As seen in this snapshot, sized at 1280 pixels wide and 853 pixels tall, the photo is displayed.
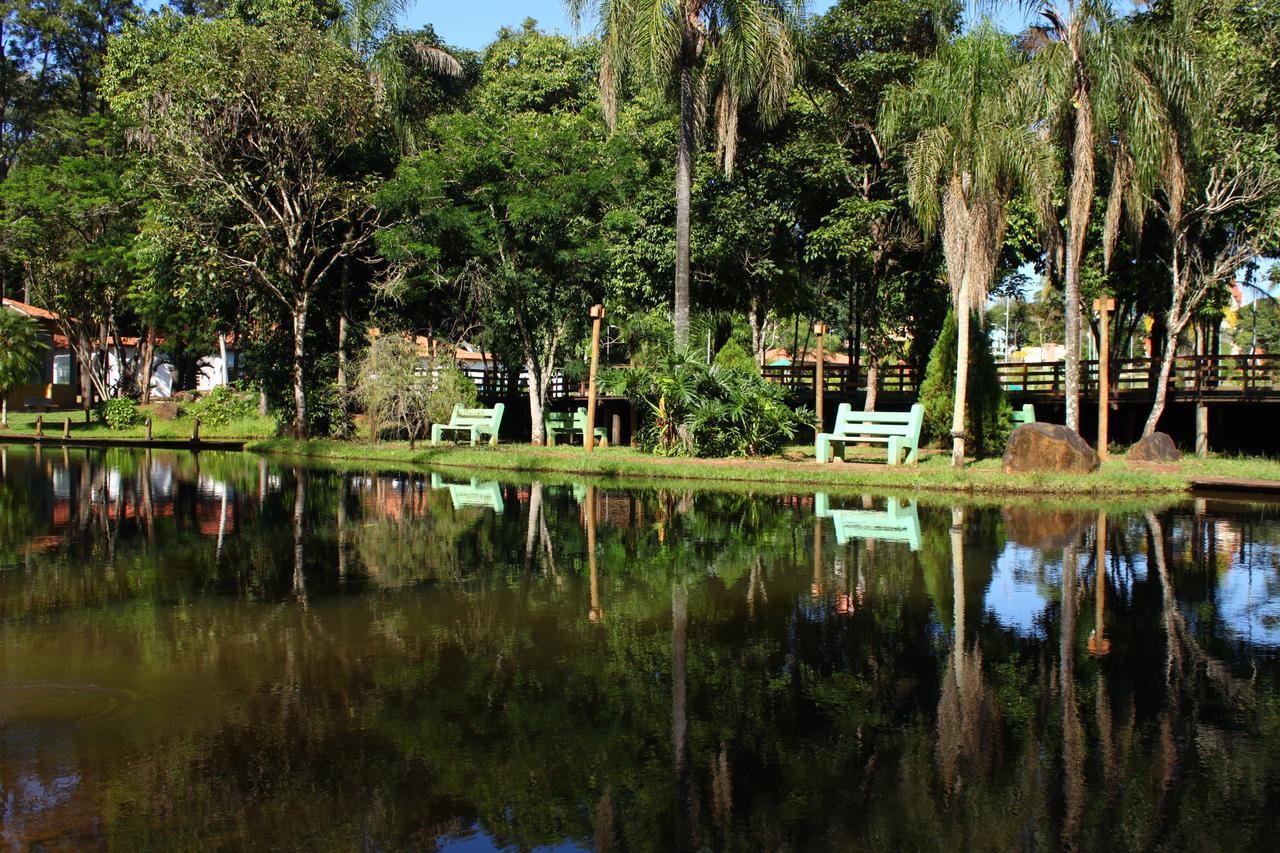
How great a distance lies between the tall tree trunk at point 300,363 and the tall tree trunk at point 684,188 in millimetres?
11376

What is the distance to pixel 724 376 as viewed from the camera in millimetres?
22688

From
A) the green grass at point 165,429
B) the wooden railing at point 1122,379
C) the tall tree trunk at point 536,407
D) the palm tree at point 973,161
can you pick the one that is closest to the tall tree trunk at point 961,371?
the palm tree at point 973,161

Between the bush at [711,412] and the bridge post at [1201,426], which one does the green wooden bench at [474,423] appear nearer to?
the bush at [711,412]

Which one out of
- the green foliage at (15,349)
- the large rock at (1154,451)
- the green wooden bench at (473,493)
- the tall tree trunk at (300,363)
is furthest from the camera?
the green foliage at (15,349)

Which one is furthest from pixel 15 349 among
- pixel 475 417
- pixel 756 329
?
pixel 756 329

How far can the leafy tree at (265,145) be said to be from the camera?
27.1m

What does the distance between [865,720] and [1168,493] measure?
13.0 meters

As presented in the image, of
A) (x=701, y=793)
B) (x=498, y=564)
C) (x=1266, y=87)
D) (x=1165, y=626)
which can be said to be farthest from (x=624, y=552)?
(x=1266, y=87)

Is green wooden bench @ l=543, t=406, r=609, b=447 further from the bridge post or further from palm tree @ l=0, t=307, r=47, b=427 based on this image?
palm tree @ l=0, t=307, r=47, b=427

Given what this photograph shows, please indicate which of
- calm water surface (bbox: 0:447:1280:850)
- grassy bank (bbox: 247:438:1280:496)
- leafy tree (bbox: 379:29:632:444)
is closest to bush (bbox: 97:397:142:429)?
leafy tree (bbox: 379:29:632:444)

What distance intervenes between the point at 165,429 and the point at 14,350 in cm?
587

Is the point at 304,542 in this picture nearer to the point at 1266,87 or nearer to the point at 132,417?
the point at 1266,87

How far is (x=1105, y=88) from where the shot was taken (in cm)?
1939

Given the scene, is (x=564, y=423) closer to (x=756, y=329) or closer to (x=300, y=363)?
(x=300, y=363)
